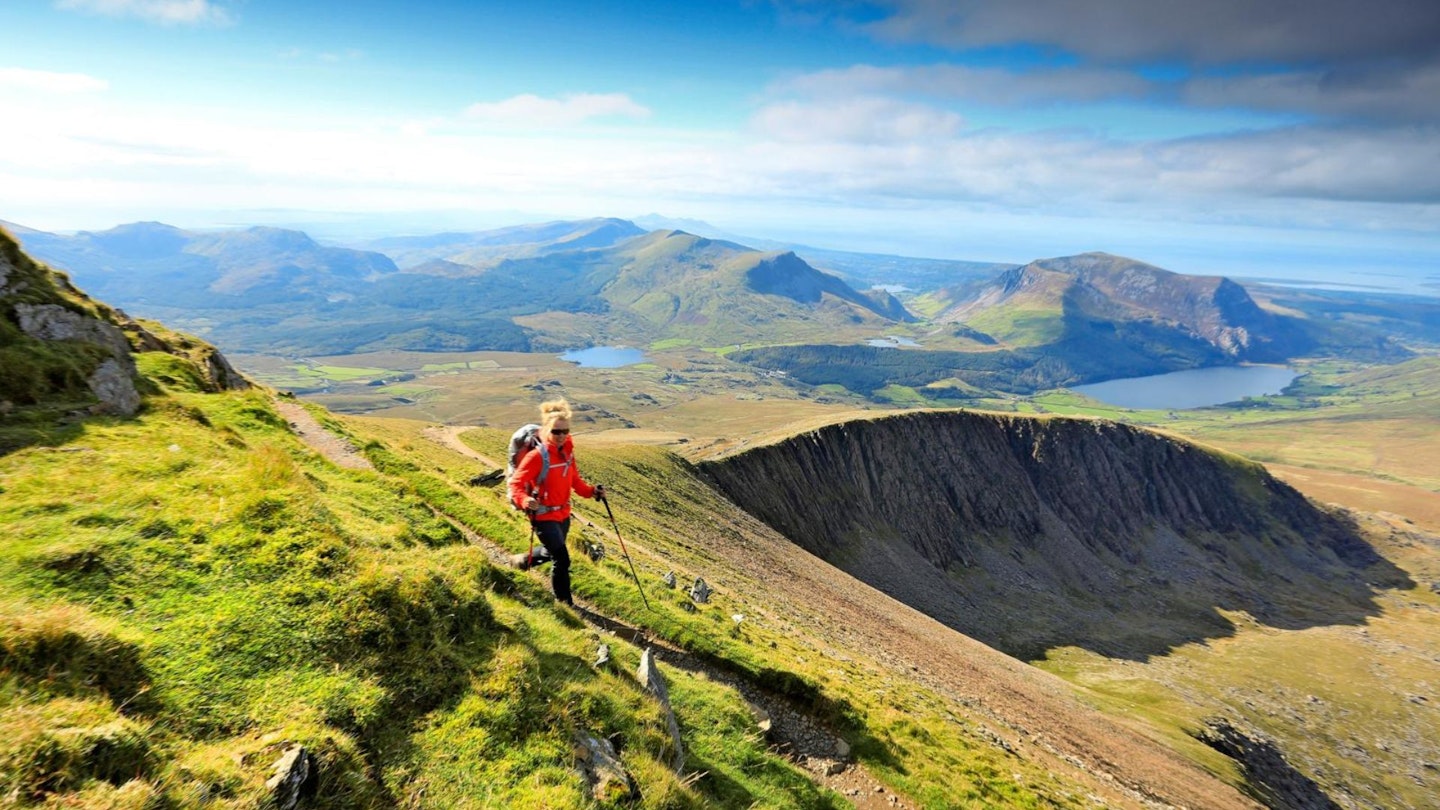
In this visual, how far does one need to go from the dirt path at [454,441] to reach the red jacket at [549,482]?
28756 mm

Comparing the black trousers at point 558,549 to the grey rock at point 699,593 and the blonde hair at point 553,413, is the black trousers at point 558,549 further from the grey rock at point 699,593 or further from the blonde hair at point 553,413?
the grey rock at point 699,593

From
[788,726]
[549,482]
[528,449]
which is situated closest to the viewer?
[549,482]

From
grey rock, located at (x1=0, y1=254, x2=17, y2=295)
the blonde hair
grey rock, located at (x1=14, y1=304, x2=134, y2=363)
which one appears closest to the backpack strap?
the blonde hair

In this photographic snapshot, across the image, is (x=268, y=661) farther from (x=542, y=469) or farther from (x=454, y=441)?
(x=454, y=441)

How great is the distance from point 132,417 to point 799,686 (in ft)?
69.4

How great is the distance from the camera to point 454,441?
50.2m

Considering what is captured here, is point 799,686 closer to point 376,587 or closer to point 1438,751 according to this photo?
point 376,587

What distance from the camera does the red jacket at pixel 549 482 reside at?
43.5 ft

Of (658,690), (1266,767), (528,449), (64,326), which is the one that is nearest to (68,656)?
(528,449)

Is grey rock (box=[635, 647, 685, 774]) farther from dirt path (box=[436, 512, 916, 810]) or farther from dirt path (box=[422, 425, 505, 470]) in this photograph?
dirt path (box=[422, 425, 505, 470])

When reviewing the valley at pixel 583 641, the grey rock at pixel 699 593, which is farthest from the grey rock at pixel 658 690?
the grey rock at pixel 699 593

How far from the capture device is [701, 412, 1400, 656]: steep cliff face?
7581cm

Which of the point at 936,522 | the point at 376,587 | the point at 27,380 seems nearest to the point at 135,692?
the point at 376,587

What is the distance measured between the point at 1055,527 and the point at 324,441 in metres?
110
